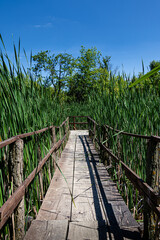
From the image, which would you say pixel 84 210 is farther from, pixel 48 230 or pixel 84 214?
pixel 48 230

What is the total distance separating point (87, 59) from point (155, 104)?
868 inches

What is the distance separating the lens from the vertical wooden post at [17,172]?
1.19m

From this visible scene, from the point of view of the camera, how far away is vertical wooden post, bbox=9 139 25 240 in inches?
47.0

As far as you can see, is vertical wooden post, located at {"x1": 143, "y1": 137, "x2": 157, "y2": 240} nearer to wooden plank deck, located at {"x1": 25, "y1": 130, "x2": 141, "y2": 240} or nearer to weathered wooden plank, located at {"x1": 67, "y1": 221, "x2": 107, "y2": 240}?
wooden plank deck, located at {"x1": 25, "y1": 130, "x2": 141, "y2": 240}

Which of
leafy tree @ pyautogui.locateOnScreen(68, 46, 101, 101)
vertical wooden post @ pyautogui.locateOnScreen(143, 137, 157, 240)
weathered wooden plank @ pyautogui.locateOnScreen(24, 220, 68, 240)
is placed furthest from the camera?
leafy tree @ pyautogui.locateOnScreen(68, 46, 101, 101)

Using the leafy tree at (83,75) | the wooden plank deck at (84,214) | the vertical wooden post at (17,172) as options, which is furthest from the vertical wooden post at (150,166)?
the leafy tree at (83,75)

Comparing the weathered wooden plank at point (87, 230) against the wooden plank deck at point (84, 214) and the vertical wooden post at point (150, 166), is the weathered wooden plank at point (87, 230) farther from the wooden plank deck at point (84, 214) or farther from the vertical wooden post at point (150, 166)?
the vertical wooden post at point (150, 166)

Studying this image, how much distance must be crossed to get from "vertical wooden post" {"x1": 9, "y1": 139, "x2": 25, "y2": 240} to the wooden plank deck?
4.6 inches

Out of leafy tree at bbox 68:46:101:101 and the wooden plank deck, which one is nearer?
the wooden plank deck

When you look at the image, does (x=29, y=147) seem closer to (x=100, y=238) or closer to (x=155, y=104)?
(x=100, y=238)

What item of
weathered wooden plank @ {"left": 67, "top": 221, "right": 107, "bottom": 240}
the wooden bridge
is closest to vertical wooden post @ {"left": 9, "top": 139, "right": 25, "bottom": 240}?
the wooden bridge

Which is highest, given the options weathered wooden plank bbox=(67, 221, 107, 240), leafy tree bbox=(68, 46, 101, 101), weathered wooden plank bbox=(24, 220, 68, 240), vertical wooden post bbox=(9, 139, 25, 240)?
leafy tree bbox=(68, 46, 101, 101)

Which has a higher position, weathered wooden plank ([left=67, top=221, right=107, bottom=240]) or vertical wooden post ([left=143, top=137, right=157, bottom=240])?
vertical wooden post ([left=143, top=137, right=157, bottom=240])

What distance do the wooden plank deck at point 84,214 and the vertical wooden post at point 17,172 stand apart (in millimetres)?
117
